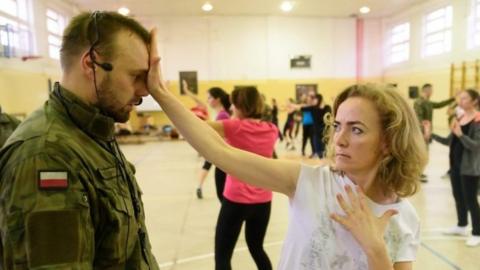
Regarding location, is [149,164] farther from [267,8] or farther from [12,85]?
[267,8]

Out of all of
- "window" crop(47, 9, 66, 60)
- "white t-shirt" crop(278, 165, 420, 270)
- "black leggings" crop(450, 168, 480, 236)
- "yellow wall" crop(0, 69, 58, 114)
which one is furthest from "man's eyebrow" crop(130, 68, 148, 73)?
"window" crop(47, 9, 66, 60)

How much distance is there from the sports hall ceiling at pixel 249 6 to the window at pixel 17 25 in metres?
3.40

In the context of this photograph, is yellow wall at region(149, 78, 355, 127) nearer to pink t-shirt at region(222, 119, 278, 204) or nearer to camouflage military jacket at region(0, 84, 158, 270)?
pink t-shirt at region(222, 119, 278, 204)

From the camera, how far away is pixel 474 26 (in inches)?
511

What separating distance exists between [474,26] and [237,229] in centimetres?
1375

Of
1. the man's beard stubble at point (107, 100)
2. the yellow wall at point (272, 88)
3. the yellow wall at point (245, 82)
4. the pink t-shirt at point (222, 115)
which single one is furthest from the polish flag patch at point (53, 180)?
the yellow wall at point (272, 88)

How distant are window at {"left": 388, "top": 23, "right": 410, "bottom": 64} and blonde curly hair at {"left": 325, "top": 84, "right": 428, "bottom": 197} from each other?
18.0 m

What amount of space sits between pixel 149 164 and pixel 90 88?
9143mm

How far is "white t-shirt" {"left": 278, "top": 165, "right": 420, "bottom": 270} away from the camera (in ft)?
4.36

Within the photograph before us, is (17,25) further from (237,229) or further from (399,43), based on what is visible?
(399,43)

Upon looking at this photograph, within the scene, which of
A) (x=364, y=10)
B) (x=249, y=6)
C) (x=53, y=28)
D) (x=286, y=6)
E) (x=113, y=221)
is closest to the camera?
(x=113, y=221)

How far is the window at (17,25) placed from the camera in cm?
1037

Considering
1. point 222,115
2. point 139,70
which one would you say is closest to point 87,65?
point 139,70

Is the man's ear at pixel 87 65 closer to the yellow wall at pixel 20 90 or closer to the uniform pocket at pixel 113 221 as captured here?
the uniform pocket at pixel 113 221
